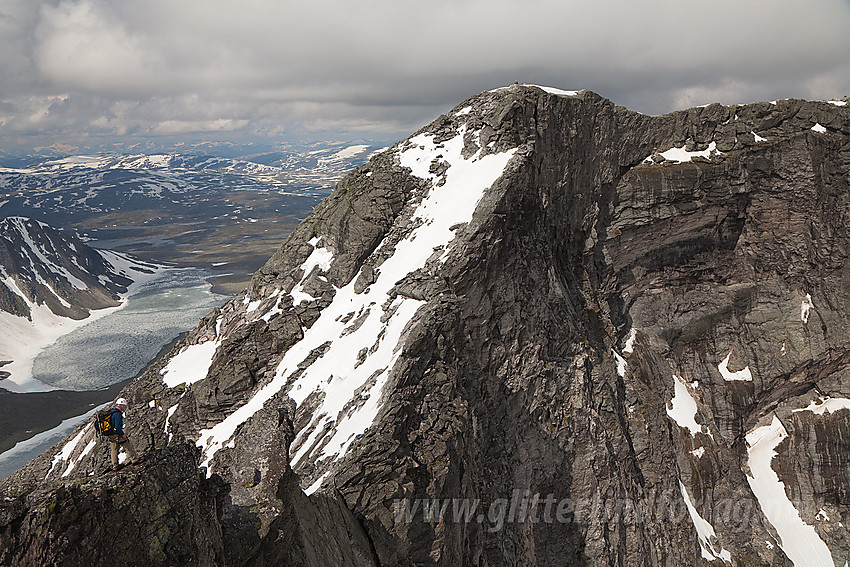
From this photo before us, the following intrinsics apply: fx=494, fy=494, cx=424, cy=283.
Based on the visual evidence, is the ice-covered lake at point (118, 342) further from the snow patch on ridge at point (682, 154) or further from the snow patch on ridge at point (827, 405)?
the snow patch on ridge at point (827, 405)

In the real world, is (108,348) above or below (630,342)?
below

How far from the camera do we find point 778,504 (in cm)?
5278

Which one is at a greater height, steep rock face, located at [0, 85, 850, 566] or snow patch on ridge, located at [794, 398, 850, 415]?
steep rock face, located at [0, 85, 850, 566]

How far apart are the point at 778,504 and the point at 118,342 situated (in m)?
156

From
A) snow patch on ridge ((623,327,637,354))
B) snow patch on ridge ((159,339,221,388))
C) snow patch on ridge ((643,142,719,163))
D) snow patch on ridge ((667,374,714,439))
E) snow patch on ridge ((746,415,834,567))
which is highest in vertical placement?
snow patch on ridge ((643,142,719,163))

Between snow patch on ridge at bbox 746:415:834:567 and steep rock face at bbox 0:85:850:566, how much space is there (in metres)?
0.27

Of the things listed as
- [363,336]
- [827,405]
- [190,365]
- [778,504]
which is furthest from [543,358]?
[827,405]

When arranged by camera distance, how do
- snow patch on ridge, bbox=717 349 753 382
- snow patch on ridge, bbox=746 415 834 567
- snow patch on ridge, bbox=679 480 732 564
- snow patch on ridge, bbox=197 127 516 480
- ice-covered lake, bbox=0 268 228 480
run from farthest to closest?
ice-covered lake, bbox=0 268 228 480 < snow patch on ridge, bbox=717 349 753 382 < snow patch on ridge, bbox=746 415 834 567 < snow patch on ridge, bbox=679 480 732 564 < snow patch on ridge, bbox=197 127 516 480

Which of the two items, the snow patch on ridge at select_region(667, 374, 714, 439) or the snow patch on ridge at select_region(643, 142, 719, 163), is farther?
the snow patch on ridge at select_region(643, 142, 719, 163)

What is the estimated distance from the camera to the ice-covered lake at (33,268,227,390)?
12312 cm

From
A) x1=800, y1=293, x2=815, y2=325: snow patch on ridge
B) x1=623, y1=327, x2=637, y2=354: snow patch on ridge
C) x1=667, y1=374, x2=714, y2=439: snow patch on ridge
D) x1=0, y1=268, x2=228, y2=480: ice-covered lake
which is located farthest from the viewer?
x1=0, y1=268, x2=228, y2=480: ice-covered lake

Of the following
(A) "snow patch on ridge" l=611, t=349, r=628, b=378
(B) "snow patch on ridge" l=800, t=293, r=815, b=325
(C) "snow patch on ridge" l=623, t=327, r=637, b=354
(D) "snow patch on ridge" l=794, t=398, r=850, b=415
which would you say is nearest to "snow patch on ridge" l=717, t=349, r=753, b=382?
(D) "snow patch on ridge" l=794, t=398, r=850, b=415

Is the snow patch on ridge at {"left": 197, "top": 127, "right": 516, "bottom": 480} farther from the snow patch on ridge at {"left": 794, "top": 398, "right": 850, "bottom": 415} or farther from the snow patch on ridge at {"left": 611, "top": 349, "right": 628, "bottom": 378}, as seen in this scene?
the snow patch on ridge at {"left": 794, "top": 398, "right": 850, "bottom": 415}

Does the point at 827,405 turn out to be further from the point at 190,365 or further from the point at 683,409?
the point at 190,365
